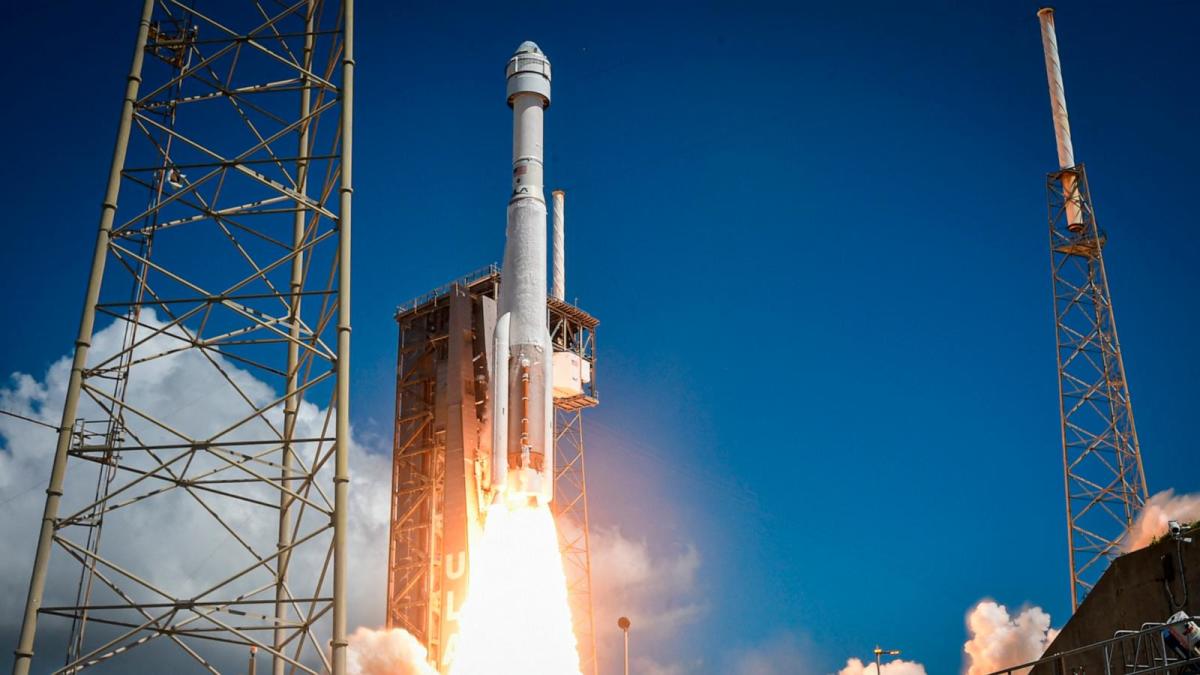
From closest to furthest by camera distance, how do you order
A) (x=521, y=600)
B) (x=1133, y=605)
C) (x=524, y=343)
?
(x=1133, y=605) < (x=521, y=600) < (x=524, y=343)

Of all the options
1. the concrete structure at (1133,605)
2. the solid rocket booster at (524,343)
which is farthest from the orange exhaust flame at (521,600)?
the concrete structure at (1133,605)

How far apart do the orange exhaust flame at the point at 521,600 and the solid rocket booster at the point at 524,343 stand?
1.14 metres

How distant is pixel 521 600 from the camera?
123 ft

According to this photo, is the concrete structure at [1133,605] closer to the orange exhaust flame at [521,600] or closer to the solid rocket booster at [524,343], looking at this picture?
the orange exhaust flame at [521,600]

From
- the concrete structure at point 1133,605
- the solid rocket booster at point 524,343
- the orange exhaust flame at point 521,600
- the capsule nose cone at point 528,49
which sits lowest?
the concrete structure at point 1133,605

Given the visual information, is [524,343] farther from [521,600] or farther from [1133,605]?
[1133,605]

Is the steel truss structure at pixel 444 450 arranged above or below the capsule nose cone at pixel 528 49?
below

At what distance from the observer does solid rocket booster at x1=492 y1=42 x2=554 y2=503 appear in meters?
37.3

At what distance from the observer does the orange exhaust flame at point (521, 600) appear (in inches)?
1468

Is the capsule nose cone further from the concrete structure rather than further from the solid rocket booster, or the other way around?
the concrete structure

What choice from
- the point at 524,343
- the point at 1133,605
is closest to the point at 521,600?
the point at 524,343

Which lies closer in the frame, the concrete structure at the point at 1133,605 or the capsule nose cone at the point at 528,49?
the concrete structure at the point at 1133,605

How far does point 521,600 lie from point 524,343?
8.01 meters

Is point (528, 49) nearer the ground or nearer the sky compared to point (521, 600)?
nearer the sky
